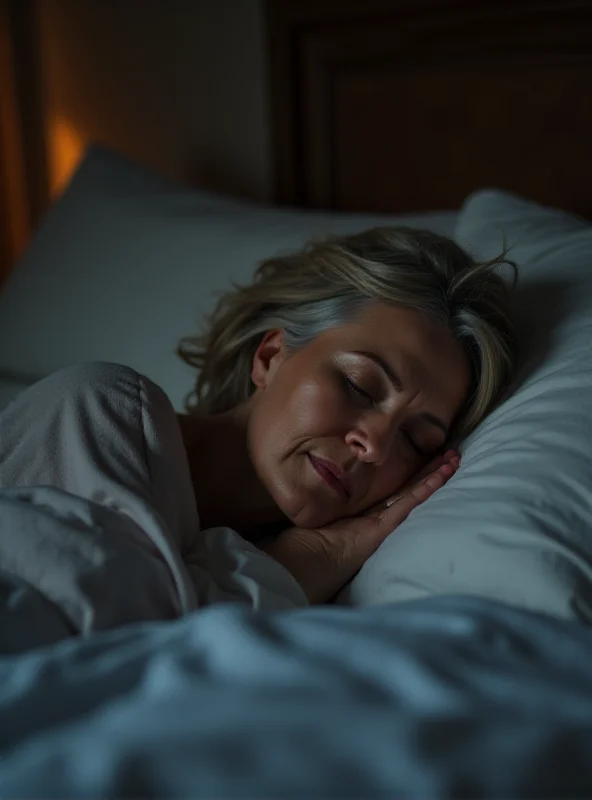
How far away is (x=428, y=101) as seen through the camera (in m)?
1.87

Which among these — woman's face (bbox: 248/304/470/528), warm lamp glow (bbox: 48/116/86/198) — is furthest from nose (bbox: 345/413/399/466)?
warm lamp glow (bbox: 48/116/86/198)

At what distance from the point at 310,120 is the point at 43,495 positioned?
1.45 m

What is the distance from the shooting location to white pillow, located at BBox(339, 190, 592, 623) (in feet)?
2.63

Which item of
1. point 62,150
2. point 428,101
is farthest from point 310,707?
point 62,150

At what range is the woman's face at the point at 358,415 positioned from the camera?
1.06m

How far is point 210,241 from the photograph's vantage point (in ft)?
5.51

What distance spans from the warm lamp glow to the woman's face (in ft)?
5.45

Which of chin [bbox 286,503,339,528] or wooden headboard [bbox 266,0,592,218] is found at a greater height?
wooden headboard [bbox 266,0,592,218]

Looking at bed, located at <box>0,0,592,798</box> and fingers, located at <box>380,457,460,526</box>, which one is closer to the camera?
bed, located at <box>0,0,592,798</box>

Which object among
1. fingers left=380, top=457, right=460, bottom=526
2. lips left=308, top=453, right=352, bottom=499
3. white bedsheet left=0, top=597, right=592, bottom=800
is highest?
white bedsheet left=0, top=597, right=592, bottom=800

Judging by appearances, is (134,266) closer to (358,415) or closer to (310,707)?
(358,415)

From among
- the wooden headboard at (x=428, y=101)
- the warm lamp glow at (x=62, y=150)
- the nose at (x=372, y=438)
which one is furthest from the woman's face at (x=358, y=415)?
the warm lamp glow at (x=62, y=150)

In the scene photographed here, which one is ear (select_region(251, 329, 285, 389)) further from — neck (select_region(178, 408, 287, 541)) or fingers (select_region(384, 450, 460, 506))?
fingers (select_region(384, 450, 460, 506))

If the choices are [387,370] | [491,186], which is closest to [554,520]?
[387,370]
